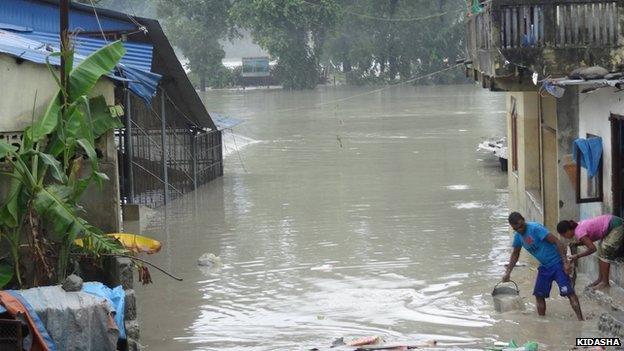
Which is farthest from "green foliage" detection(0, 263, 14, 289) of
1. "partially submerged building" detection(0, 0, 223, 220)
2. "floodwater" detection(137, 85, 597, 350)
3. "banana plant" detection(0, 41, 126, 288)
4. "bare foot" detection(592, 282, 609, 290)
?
"bare foot" detection(592, 282, 609, 290)

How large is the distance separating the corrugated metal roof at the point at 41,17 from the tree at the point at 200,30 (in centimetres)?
4112

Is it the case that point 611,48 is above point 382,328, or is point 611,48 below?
above

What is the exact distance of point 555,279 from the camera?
10422mm

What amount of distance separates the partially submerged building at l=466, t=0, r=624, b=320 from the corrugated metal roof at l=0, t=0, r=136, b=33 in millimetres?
7223

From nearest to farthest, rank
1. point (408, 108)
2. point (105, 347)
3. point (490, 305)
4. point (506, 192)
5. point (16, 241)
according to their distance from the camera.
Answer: point (105, 347)
point (16, 241)
point (490, 305)
point (506, 192)
point (408, 108)

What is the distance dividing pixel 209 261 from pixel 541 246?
19.7 ft

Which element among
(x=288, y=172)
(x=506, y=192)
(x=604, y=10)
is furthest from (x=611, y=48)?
(x=288, y=172)

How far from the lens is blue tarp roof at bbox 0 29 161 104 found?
10.3m

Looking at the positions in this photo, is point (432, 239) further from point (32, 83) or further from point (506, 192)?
point (32, 83)

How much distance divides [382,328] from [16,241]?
3868 mm

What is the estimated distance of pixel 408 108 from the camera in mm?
44219

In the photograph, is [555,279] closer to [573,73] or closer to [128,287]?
[573,73]

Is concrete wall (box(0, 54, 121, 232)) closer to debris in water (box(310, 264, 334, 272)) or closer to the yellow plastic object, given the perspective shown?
the yellow plastic object

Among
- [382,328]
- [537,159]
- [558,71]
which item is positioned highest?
[558,71]
